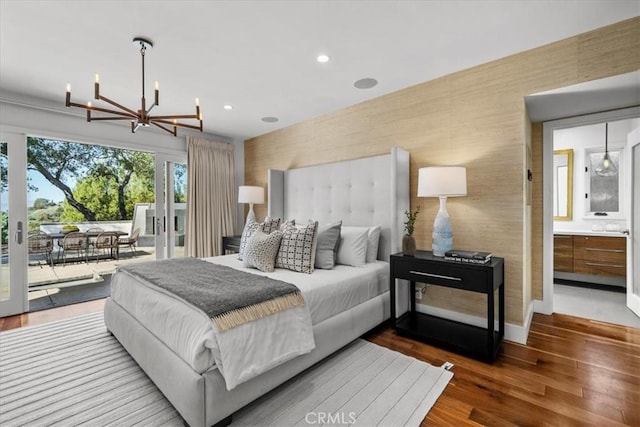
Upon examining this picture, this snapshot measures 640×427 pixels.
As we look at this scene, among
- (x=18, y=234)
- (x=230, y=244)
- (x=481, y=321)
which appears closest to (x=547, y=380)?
(x=481, y=321)

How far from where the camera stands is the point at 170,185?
184 inches

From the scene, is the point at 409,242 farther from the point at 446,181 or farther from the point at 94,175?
the point at 94,175

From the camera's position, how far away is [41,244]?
4.32 metres

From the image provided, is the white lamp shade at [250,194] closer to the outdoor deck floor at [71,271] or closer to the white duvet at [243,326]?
the outdoor deck floor at [71,271]

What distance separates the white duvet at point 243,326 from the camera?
1471mm

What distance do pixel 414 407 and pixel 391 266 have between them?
122 cm

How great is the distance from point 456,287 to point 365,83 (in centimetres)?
225

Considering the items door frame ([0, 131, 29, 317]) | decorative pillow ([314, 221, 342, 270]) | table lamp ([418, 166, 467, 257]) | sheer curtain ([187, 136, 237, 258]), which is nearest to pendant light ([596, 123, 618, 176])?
table lamp ([418, 166, 467, 257])

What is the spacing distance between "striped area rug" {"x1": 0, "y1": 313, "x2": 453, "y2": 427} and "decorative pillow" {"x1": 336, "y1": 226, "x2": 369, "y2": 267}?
79 centimetres

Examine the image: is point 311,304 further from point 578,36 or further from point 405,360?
point 578,36

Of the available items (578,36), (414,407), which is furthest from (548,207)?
(414,407)

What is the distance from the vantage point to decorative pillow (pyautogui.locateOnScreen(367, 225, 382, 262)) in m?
3.07

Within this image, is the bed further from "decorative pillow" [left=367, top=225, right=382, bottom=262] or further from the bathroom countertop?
the bathroom countertop

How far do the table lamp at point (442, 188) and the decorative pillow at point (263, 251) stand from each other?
147 centimetres
